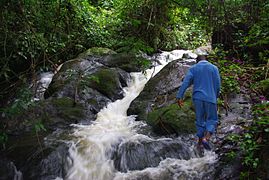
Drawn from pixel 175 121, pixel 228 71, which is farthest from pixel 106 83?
pixel 228 71

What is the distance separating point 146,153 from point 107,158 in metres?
0.83

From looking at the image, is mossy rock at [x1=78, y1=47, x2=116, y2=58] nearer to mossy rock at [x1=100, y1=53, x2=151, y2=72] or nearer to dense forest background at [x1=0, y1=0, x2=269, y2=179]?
mossy rock at [x1=100, y1=53, x2=151, y2=72]

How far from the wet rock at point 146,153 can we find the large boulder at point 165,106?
23.5 inches

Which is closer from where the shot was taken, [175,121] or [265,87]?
[175,121]

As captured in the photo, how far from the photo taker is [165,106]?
809 cm

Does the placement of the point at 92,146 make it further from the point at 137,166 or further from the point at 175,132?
the point at 175,132

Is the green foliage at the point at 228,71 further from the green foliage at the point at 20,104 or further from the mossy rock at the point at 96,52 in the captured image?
the green foliage at the point at 20,104

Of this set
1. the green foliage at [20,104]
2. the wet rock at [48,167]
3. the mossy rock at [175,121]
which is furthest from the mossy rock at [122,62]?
the green foliage at [20,104]

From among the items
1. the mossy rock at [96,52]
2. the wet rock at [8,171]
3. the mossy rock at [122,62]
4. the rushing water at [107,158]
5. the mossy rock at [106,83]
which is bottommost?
the wet rock at [8,171]

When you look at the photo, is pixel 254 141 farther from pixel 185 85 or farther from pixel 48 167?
pixel 48 167

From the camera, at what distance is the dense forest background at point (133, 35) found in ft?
17.1

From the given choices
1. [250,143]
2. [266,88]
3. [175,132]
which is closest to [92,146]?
[175,132]

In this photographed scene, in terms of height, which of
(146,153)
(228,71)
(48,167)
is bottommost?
(48,167)

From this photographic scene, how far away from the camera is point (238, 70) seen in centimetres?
910
